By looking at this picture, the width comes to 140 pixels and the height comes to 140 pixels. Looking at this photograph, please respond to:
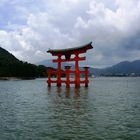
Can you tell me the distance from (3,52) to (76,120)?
188142 mm

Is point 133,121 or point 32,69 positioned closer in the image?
point 133,121

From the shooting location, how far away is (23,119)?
680 inches

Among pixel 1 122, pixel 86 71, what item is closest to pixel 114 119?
pixel 1 122

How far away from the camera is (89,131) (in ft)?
45.8

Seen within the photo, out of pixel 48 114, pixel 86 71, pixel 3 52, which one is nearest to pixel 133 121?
pixel 48 114

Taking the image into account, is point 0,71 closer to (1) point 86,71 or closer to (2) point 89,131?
(1) point 86,71

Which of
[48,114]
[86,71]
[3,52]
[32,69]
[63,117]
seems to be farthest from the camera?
[3,52]

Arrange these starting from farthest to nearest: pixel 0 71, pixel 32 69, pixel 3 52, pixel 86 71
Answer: pixel 3 52 → pixel 32 69 → pixel 0 71 → pixel 86 71

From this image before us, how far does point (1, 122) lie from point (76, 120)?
416 centimetres

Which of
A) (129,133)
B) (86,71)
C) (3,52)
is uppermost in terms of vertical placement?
(3,52)

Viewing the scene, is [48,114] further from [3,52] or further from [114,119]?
[3,52]

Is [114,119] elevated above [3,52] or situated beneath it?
situated beneath

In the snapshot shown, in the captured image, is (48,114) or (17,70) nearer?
(48,114)

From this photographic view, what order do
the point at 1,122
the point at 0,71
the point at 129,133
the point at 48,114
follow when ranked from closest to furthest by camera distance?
the point at 129,133, the point at 1,122, the point at 48,114, the point at 0,71
